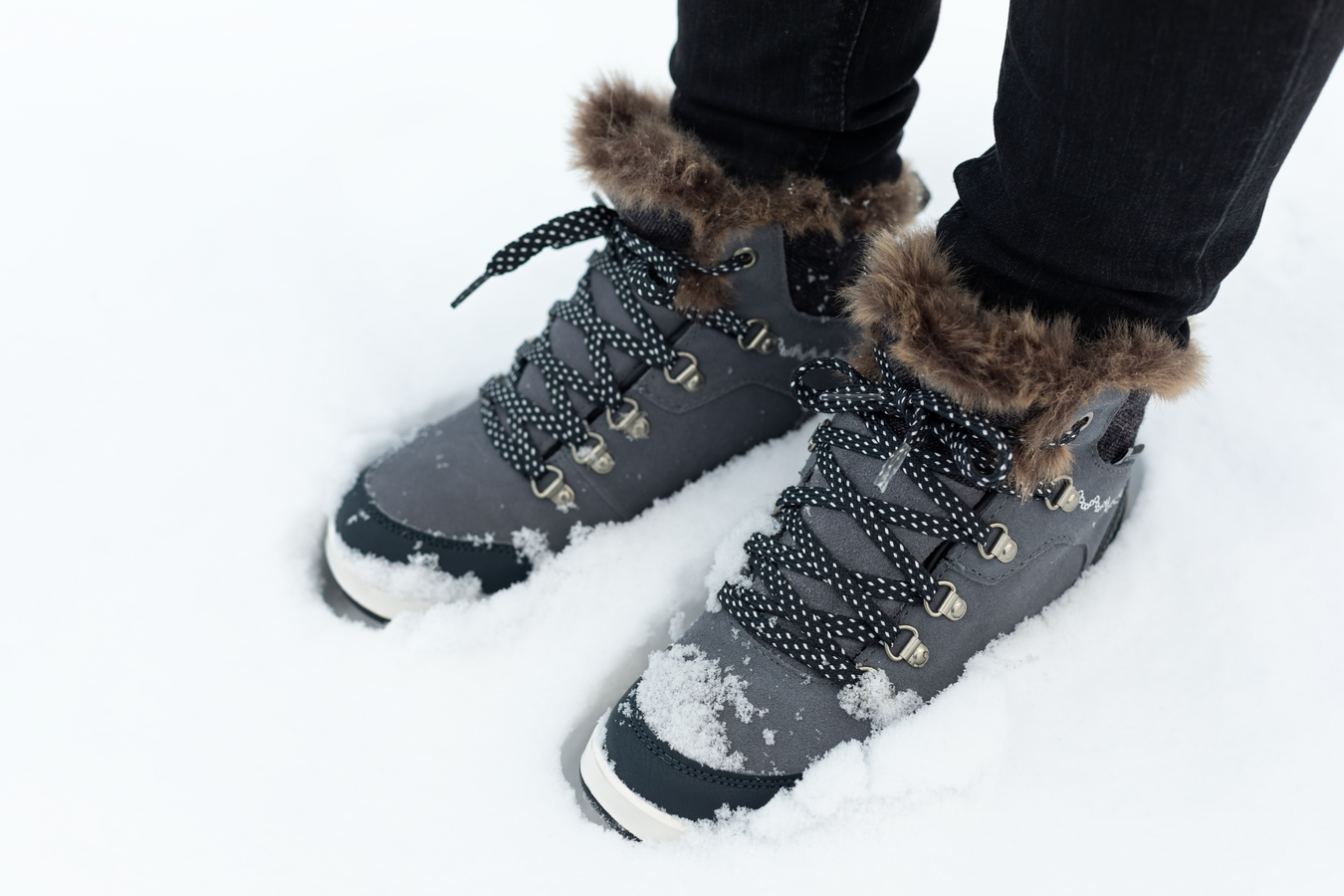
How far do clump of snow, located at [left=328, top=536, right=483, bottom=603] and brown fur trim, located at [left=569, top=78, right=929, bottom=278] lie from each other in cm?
37

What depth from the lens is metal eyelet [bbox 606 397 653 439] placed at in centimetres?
88

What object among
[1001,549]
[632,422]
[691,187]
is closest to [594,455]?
[632,422]

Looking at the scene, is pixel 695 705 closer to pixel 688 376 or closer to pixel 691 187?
pixel 688 376

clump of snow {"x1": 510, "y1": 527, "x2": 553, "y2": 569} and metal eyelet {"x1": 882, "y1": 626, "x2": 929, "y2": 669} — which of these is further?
clump of snow {"x1": 510, "y1": 527, "x2": 553, "y2": 569}

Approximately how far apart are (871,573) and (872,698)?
0.34ft

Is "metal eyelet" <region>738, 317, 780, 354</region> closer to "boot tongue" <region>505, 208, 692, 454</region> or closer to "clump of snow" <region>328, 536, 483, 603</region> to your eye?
"boot tongue" <region>505, 208, 692, 454</region>

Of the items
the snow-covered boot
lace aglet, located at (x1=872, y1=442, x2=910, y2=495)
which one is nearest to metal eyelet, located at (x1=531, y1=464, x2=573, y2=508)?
the snow-covered boot

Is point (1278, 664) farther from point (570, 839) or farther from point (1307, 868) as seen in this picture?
point (570, 839)

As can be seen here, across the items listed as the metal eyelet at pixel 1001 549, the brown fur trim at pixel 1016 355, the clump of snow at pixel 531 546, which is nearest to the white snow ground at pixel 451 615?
the clump of snow at pixel 531 546

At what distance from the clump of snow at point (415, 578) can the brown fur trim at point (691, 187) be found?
1.21 feet

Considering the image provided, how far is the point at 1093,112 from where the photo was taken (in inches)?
21.2

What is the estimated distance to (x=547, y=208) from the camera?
1.35 m

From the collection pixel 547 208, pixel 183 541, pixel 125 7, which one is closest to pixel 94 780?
pixel 183 541

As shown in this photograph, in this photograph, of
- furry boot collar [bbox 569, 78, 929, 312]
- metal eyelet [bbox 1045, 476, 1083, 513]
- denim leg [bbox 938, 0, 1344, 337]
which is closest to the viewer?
denim leg [bbox 938, 0, 1344, 337]
